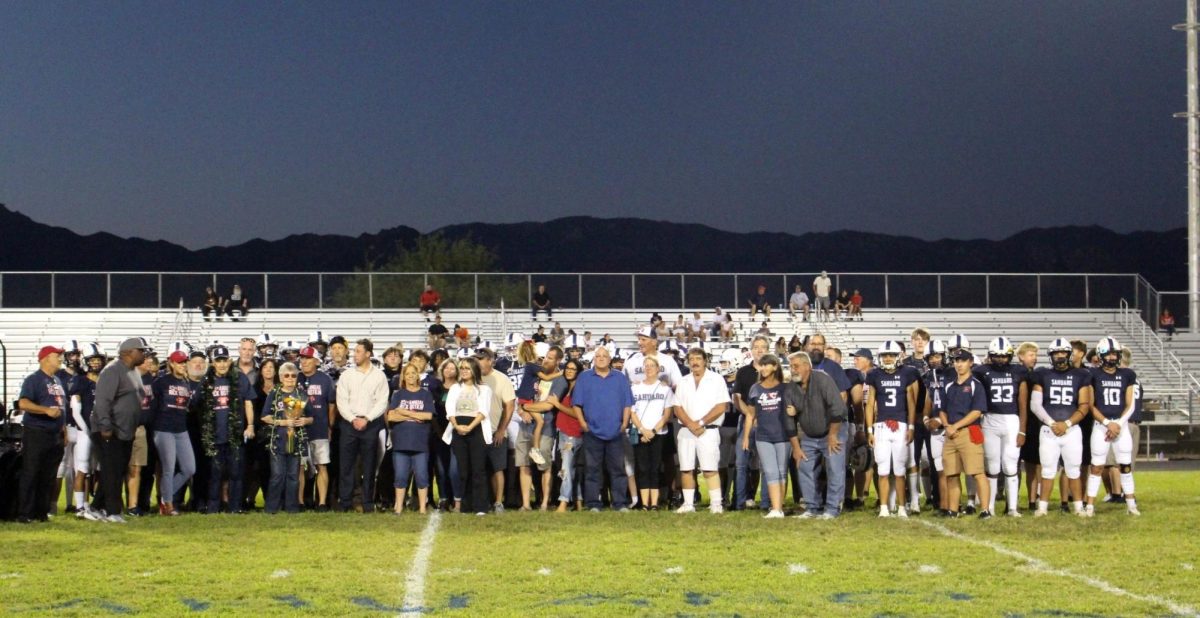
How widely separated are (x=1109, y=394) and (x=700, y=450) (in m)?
3.92

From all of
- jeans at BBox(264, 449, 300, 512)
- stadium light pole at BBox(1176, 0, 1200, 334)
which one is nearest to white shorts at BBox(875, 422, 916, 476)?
jeans at BBox(264, 449, 300, 512)

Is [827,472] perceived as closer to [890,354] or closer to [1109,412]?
[890,354]

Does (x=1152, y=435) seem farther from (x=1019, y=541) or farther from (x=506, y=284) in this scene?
(x=1019, y=541)

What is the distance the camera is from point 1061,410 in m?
14.1

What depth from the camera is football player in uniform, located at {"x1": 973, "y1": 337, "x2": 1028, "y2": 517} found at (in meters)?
14.0

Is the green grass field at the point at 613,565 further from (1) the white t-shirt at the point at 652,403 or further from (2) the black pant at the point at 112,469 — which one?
(1) the white t-shirt at the point at 652,403

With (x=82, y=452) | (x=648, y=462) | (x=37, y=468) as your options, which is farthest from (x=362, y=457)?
(x=37, y=468)

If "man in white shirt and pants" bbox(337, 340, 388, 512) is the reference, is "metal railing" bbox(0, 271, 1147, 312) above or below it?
above

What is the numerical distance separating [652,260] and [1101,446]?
6830 centimetres

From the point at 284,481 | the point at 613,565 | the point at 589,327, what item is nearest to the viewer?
the point at 613,565

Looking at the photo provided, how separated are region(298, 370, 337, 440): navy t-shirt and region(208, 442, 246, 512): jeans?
2.33ft

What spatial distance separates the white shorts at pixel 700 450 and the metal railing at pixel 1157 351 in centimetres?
1861

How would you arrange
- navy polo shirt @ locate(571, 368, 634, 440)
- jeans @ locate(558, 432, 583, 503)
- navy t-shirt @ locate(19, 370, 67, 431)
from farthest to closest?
jeans @ locate(558, 432, 583, 503), navy polo shirt @ locate(571, 368, 634, 440), navy t-shirt @ locate(19, 370, 67, 431)

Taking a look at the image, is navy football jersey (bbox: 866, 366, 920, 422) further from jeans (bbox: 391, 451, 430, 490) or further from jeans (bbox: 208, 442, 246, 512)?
jeans (bbox: 208, 442, 246, 512)
